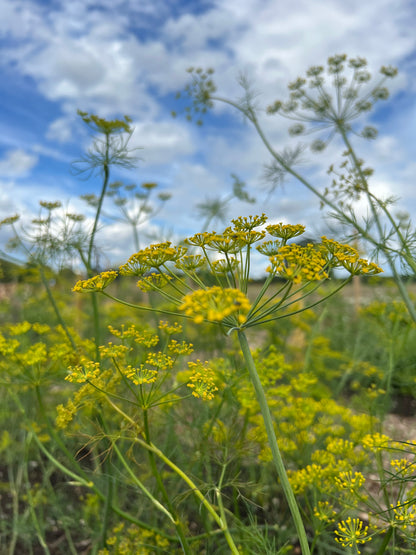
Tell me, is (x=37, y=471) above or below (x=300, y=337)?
below

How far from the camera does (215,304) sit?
1.46m

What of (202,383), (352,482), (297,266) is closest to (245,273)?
(297,266)

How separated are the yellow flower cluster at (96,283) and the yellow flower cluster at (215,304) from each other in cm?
51

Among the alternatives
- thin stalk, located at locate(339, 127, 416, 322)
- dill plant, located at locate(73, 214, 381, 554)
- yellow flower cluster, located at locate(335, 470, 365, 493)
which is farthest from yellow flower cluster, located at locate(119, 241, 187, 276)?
thin stalk, located at locate(339, 127, 416, 322)

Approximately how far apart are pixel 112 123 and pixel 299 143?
7.75 ft

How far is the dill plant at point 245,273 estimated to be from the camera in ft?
4.75

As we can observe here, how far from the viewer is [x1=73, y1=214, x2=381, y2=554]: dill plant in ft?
4.75

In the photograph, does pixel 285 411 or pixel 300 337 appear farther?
pixel 300 337

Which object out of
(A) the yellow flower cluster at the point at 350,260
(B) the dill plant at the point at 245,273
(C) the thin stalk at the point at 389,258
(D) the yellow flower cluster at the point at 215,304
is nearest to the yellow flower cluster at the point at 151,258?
(B) the dill plant at the point at 245,273

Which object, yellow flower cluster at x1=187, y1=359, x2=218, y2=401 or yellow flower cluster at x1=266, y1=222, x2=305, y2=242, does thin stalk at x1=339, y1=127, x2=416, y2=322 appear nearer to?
yellow flower cluster at x1=266, y1=222, x2=305, y2=242

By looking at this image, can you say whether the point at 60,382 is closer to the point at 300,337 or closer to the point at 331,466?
the point at 331,466

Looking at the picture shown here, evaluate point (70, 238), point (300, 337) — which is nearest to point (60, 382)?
point (70, 238)

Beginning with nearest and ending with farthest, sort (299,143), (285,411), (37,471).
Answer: (285,411)
(299,143)
(37,471)

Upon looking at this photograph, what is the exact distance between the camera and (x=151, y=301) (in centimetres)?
597
